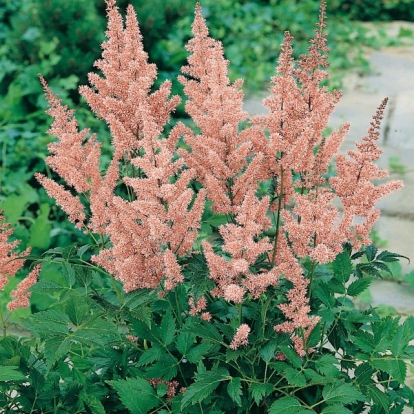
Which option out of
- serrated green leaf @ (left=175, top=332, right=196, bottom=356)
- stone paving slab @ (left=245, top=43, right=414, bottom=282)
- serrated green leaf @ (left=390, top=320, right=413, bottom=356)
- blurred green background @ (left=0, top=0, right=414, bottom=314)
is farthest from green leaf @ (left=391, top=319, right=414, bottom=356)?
blurred green background @ (left=0, top=0, right=414, bottom=314)

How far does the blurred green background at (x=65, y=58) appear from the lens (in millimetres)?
4277

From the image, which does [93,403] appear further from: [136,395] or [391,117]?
[391,117]

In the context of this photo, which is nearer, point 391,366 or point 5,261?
point 391,366

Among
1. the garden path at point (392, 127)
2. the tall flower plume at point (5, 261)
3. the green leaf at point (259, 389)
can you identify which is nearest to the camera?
the green leaf at point (259, 389)

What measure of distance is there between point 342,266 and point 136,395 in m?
0.64

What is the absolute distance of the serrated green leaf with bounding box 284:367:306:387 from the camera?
172 centimetres

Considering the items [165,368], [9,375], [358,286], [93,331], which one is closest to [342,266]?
[358,286]

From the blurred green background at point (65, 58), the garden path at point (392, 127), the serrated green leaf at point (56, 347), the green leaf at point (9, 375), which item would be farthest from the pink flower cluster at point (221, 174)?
the blurred green background at point (65, 58)

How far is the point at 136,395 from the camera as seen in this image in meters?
1.89

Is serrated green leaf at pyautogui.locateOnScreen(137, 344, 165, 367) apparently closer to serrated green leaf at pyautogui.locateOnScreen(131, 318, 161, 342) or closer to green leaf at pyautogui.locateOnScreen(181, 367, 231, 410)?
serrated green leaf at pyautogui.locateOnScreen(131, 318, 161, 342)

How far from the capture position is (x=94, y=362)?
217 centimetres

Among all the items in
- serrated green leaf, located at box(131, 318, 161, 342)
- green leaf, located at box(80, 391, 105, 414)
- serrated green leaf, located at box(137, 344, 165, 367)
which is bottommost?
green leaf, located at box(80, 391, 105, 414)

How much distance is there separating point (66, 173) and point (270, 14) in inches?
241

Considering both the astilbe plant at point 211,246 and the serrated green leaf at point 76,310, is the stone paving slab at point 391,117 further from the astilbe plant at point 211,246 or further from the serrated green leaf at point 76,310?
the serrated green leaf at point 76,310
